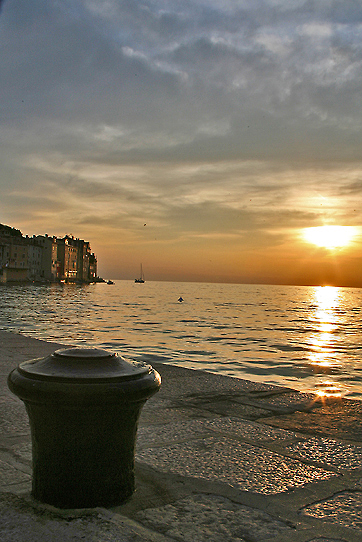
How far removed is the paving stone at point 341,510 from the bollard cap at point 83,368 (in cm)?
132

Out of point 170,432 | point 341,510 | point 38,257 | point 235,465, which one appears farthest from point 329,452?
point 38,257

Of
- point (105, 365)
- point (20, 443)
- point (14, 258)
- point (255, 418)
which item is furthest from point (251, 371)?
point (14, 258)

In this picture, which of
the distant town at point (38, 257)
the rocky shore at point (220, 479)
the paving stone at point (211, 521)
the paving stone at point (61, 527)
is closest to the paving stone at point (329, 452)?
the rocky shore at point (220, 479)

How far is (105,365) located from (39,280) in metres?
156

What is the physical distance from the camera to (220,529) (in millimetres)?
2600

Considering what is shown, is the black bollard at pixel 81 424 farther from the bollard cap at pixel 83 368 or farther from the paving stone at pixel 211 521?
the paving stone at pixel 211 521

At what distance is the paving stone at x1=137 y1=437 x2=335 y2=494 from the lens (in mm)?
3307

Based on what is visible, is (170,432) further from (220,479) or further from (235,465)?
(220,479)

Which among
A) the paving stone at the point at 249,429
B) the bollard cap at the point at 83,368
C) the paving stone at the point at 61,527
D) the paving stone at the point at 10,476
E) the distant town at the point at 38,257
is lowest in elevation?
the paving stone at the point at 249,429

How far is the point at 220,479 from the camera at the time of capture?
10.9 feet

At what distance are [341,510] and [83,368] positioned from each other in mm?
1797

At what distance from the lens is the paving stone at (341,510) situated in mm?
2780

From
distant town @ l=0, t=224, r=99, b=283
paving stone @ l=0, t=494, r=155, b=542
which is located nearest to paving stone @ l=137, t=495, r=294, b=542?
paving stone @ l=0, t=494, r=155, b=542

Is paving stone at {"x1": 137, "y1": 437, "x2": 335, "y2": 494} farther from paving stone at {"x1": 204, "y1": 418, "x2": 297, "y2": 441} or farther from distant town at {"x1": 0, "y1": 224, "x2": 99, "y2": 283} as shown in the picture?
distant town at {"x1": 0, "y1": 224, "x2": 99, "y2": 283}
